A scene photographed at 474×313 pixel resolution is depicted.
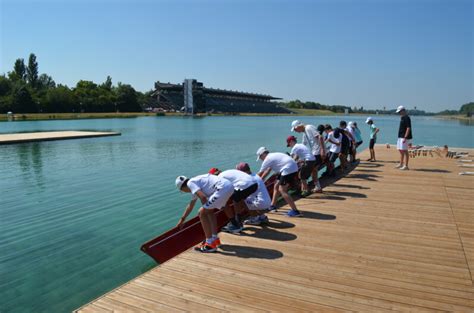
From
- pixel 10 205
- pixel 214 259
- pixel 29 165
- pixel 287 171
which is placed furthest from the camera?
pixel 29 165

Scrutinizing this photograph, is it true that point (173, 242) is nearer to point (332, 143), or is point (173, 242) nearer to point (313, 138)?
point (313, 138)

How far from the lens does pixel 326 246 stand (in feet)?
20.0

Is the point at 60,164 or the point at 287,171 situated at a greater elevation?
the point at 287,171

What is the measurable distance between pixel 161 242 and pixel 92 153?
2094 centimetres

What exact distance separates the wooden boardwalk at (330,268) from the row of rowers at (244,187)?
12.0 inches

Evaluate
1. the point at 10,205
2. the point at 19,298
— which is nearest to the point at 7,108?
the point at 10,205

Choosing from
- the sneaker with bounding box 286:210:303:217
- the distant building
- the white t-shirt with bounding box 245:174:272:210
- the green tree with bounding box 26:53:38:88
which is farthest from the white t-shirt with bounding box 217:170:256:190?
the distant building

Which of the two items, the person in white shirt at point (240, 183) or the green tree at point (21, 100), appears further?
the green tree at point (21, 100)

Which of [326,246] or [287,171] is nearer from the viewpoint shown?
[326,246]

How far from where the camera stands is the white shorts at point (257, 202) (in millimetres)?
6793

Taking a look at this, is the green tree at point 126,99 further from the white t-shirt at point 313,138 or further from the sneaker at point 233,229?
the sneaker at point 233,229

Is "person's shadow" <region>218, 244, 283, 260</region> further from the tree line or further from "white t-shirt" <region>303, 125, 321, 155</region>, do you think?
the tree line

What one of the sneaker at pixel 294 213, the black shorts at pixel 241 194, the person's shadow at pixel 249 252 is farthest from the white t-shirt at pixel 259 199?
the sneaker at pixel 294 213

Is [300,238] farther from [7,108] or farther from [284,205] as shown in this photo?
[7,108]
